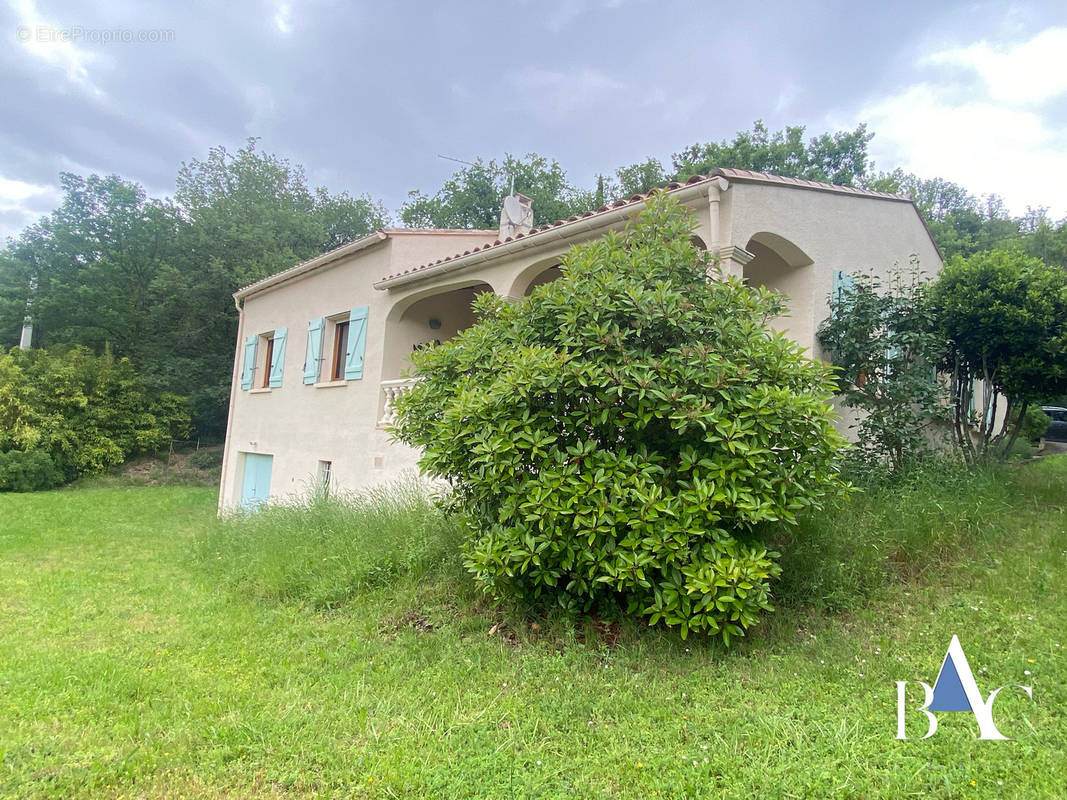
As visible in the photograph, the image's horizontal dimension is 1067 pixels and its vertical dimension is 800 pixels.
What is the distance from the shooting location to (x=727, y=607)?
11.2 ft

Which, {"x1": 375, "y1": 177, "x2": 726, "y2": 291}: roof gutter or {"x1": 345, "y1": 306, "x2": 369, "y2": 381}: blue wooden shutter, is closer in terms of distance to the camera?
{"x1": 375, "y1": 177, "x2": 726, "y2": 291}: roof gutter

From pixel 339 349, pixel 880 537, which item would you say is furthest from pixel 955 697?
pixel 339 349

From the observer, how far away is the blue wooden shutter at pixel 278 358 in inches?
496

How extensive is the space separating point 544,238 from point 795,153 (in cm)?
1876

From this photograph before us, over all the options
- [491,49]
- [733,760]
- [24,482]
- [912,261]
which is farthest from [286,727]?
[24,482]

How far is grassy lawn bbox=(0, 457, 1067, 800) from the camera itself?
246 cm

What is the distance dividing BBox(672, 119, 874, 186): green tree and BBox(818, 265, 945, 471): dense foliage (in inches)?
629

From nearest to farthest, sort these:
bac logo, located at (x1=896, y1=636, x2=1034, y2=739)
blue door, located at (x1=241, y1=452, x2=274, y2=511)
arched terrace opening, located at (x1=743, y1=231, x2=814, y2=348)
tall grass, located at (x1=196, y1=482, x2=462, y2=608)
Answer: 1. bac logo, located at (x1=896, y1=636, x2=1034, y2=739)
2. tall grass, located at (x1=196, y1=482, x2=462, y2=608)
3. arched terrace opening, located at (x1=743, y1=231, x2=814, y2=348)
4. blue door, located at (x1=241, y1=452, x2=274, y2=511)

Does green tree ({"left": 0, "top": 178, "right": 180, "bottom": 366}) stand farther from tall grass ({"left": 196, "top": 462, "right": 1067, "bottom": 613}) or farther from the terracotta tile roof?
the terracotta tile roof

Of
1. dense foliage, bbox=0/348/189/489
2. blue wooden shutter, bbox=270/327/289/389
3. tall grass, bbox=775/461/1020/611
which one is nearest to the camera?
tall grass, bbox=775/461/1020/611

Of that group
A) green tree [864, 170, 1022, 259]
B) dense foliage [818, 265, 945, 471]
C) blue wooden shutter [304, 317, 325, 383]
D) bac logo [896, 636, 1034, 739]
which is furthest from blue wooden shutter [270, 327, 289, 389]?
green tree [864, 170, 1022, 259]

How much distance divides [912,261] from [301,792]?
9279 millimetres

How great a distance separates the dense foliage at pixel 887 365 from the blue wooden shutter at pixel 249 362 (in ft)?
41.9

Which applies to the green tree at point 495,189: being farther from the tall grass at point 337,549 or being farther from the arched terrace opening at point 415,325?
the tall grass at point 337,549
